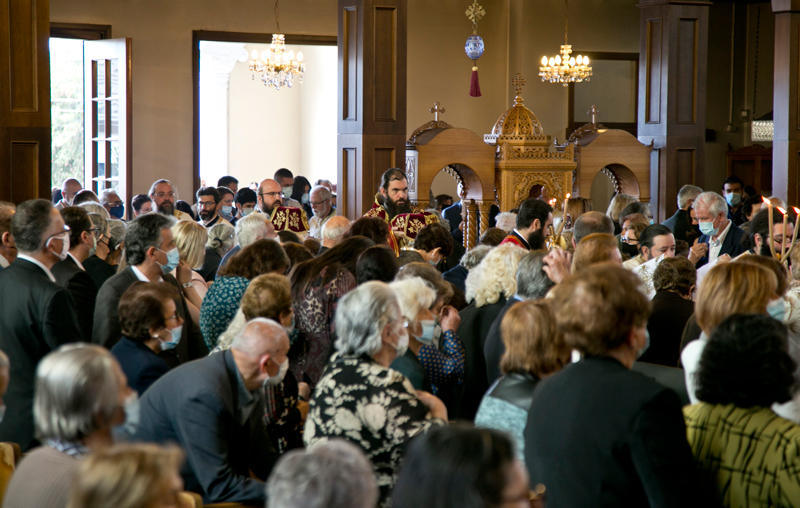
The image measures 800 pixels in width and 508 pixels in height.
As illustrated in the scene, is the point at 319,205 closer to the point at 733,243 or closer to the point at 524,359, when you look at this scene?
the point at 733,243

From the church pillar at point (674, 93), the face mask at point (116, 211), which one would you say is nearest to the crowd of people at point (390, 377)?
the church pillar at point (674, 93)

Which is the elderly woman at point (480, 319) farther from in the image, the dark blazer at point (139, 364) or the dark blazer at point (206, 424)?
the dark blazer at point (139, 364)

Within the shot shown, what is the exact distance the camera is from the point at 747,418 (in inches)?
79.4

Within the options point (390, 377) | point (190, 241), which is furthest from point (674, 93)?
point (390, 377)

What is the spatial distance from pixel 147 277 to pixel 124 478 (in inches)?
109

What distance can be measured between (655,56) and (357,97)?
3696 millimetres

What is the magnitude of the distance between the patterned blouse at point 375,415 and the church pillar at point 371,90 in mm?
5559

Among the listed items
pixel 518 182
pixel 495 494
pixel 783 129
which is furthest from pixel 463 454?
pixel 783 129

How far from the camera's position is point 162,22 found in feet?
39.4

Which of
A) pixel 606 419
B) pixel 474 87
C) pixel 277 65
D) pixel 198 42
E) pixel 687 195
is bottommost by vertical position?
pixel 606 419

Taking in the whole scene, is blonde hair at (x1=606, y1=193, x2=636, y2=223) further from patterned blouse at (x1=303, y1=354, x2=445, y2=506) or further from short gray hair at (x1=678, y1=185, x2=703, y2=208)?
patterned blouse at (x1=303, y1=354, x2=445, y2=506)

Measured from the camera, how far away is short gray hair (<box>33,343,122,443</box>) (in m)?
1.86

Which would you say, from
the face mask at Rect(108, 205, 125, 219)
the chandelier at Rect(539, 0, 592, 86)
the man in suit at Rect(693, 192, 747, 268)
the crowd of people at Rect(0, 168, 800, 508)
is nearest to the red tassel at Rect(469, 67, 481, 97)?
the chandelier at Rect(539, 0, 592, 86)

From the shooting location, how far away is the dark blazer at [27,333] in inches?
135
